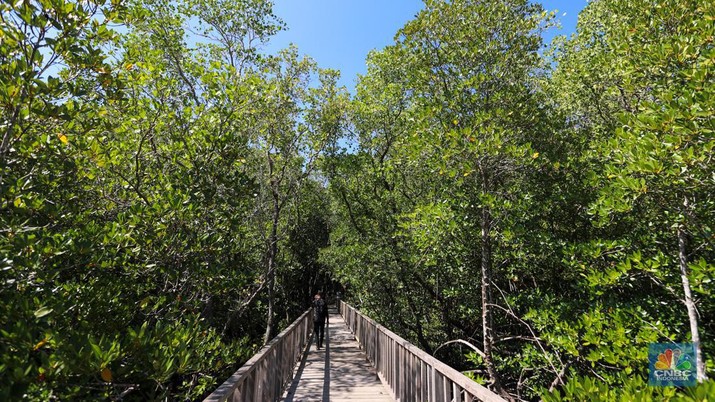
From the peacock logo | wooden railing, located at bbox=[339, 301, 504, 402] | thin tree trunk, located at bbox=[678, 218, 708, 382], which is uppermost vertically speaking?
thin tree trunk, located at bbox=[678, 218, 708, 382]

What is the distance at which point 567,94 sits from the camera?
7773 mm

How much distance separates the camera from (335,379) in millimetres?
7008

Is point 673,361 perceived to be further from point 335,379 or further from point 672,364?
point 335,379

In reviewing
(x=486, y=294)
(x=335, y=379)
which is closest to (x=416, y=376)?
(x=486, y=294)

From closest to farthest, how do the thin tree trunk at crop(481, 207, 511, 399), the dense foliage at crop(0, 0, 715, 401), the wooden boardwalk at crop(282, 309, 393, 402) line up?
the dense foliage at crop(0, 0, 715, 401), the thin tree trunk at crop(481, 207, 511, 399), the wooden boardwalk at crop(282, 309, 393, 402)

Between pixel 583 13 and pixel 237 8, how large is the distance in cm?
985

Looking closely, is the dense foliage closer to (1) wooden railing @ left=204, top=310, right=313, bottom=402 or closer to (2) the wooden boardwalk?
(1) wooden railing @ left=204, top=310, right=313, bottom=402

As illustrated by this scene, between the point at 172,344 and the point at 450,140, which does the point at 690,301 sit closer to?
the point at 450,140

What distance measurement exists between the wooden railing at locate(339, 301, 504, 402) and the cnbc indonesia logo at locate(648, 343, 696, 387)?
2.02 m

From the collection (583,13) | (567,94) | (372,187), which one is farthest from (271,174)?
(583,13)

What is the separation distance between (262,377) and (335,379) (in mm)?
3381

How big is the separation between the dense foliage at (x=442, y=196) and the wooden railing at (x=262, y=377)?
0.42 meters

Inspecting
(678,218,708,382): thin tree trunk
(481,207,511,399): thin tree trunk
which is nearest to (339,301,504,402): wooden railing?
(481,207,511,399): thin tree trunk

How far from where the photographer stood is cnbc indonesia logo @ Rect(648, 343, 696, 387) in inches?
138
